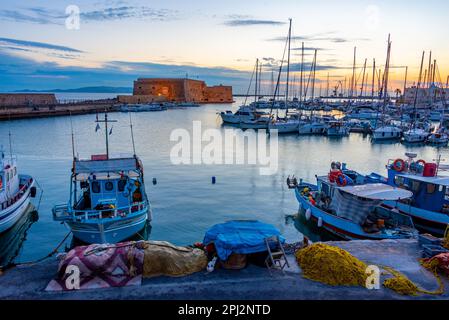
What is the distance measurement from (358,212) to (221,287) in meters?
10.3

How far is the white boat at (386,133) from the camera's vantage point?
5684cm

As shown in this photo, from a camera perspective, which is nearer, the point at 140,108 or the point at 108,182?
the point at 108,182

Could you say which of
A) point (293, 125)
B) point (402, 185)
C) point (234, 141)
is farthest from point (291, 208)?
point (293, 125)

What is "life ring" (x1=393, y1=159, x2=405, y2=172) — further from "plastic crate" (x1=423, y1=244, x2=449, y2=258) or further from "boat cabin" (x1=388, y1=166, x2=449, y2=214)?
"plastic crate" (x1=423, y1=244, x2=449, y2=258)

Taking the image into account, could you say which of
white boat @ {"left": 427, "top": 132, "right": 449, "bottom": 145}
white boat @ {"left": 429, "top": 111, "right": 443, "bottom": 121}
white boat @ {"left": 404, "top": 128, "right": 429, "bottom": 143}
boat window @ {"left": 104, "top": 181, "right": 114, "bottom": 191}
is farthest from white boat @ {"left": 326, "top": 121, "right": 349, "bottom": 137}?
boat window @ {"left": 104, "top": 181, "right": 114, "bottom": 191}

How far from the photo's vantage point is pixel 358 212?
16672 mm

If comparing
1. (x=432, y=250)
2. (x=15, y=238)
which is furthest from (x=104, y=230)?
(x=432, y=250)

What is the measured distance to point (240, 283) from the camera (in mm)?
8898

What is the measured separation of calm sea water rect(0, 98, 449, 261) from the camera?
2002cm

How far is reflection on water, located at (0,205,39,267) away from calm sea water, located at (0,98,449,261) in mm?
321

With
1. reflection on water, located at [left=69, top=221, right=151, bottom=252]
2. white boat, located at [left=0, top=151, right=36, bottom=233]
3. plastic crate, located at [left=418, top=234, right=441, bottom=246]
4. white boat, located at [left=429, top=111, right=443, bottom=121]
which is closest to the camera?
plastic crate, located at [left=418, top=234, right=441, bottom=246]

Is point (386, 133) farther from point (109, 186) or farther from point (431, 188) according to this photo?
point (109, 186)

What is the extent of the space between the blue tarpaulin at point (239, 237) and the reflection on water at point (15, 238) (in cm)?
1117

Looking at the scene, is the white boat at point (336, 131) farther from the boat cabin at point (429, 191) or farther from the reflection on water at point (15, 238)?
the reflection on water at point (15, 238)
